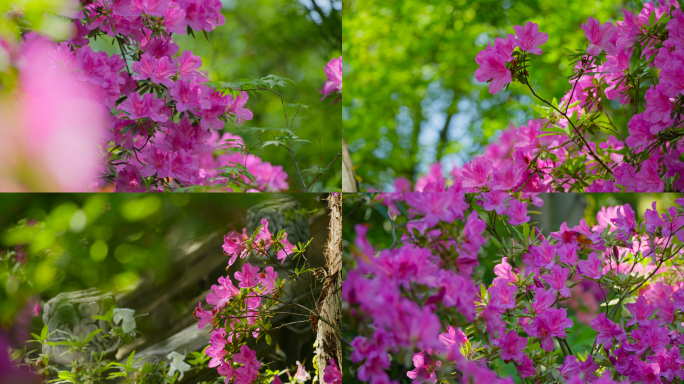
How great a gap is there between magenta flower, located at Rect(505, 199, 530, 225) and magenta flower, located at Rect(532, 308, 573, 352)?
0.24 metres

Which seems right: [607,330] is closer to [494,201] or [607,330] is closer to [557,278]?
[557,278]

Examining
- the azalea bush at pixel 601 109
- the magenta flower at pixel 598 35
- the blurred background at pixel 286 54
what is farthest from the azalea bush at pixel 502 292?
the blurred background at pixel 286 54

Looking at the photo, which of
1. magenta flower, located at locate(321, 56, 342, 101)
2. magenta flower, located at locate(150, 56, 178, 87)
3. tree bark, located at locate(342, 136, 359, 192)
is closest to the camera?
magenta flower, located at locate(150, 56, 178, 87)

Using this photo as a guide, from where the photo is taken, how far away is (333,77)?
66.7 inches

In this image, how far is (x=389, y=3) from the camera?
4.83 metres

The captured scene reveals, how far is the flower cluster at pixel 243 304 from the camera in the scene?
1.24 m

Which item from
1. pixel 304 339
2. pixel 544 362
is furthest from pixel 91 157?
pixel 544 362

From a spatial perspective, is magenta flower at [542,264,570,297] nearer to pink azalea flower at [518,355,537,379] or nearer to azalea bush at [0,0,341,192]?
pink azalea flower at [518,355,537,379]

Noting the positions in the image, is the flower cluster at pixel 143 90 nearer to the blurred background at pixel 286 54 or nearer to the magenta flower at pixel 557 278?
the blurred background at pixel 286 54

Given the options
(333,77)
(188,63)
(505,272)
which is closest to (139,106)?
(188,63)

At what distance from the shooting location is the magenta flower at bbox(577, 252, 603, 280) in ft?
4.11

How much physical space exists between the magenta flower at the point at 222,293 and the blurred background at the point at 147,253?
1.0 inches

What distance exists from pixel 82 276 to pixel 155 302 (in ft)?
0.62

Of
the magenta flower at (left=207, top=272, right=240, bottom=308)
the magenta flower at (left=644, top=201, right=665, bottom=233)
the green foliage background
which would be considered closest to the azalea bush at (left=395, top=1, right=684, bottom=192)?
the magenta flower at (left=644, top=201, right=665, bottom=233)
